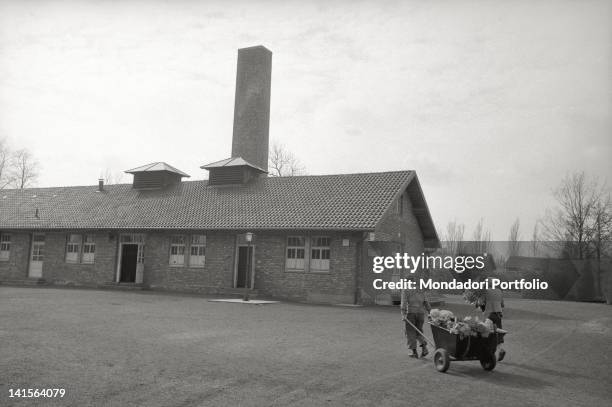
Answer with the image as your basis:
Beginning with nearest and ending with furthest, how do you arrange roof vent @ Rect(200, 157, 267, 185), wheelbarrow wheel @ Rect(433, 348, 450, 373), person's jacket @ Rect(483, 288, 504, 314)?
wheelbarrow wheel @ Rect(433, 348, 450, 373)
person's jacket @ Rect(483, 288, 504, 314)
roof vent @ Rect(200, 157, 267, 185)

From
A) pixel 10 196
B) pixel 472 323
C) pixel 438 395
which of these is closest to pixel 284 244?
pixel 472 323

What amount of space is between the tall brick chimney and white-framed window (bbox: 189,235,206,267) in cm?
1201

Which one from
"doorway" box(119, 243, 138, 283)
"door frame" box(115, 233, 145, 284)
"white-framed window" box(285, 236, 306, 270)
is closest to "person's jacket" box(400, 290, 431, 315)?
"white-framed window" box(285, 236, 306, 270)

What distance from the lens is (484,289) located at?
10.6m

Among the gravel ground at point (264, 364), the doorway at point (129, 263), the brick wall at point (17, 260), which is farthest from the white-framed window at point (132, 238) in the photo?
the gravel ground at point (264, 364)

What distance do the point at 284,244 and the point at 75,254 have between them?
12.1 metres

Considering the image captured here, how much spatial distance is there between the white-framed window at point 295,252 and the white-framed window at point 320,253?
0.41m

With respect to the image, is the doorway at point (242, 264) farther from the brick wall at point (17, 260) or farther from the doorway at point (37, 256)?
the brick wall at point (17, 260)

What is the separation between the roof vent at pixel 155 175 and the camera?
29.8 m

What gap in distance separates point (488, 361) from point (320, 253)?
1338cm

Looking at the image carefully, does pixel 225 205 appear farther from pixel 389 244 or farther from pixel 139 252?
pixel 389 244

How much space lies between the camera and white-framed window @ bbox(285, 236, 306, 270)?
22.1 meters

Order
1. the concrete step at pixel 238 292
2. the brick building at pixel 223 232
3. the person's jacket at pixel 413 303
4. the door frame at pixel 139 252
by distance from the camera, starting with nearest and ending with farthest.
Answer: the person's jacket at pixel 413 303 < the brick building at pixel 223 232 < the concrete step at pixel 238 292 < the door frame at pixel 139 252

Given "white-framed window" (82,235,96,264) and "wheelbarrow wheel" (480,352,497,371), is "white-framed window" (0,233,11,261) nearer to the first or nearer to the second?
"white-framed window" (82,235,96,264)
